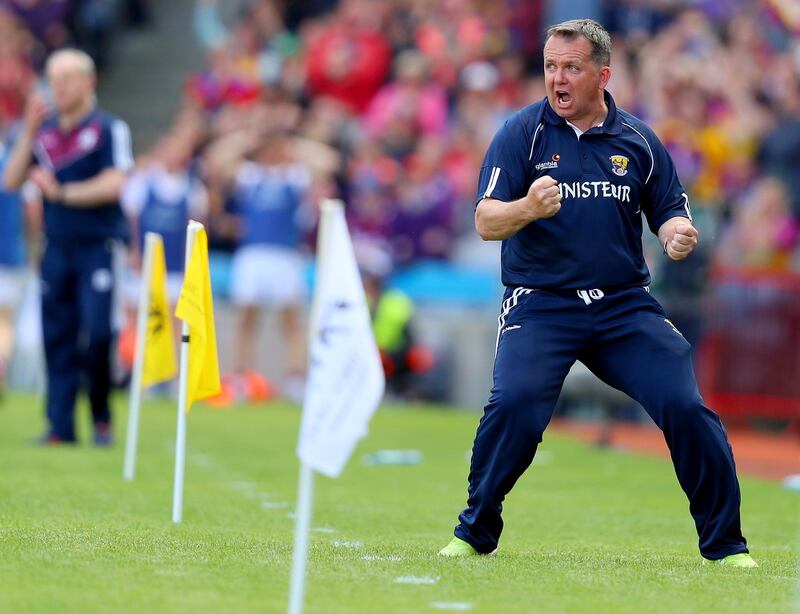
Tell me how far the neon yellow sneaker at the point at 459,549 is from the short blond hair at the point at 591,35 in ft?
7.13

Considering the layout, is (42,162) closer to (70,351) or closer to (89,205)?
(89,205)

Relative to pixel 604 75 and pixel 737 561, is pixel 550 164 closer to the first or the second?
pixel 604 75

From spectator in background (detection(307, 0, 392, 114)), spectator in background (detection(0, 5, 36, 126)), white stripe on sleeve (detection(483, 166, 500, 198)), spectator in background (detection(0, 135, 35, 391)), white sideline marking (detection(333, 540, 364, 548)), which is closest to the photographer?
white stripe on sleeve (detection(483, 166, 500, 198))

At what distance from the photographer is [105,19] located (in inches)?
1030

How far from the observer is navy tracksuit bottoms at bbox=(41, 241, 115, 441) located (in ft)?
40.3

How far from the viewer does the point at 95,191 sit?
1209 centimetres

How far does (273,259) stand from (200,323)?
1195 cm

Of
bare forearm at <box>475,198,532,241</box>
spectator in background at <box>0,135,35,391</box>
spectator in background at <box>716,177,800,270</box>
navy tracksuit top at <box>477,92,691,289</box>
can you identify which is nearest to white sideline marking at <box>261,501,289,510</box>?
navy tracksuit top at <box>477,92,691,289</box>

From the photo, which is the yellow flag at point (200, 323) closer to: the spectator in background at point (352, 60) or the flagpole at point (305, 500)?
the flagpole at point (305, 500)

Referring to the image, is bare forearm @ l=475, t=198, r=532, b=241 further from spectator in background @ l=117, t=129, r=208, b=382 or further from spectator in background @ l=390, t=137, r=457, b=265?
spectator in background @ l=390, t=137, r=457, b=265

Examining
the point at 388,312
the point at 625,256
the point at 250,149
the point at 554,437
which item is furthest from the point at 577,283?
the point at 250,149

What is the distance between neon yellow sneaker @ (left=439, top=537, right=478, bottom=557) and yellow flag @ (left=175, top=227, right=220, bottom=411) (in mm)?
1465

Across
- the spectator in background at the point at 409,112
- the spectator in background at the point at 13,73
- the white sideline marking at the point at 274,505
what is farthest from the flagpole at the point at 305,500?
the spectator in background at the point at 13,73

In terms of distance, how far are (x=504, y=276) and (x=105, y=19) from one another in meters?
19.8
